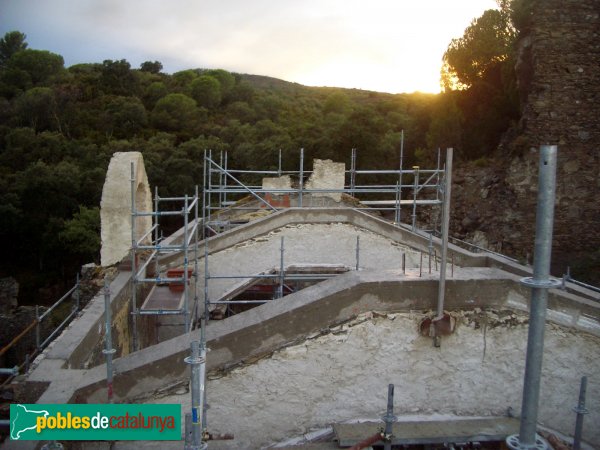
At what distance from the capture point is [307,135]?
33281 millimetres

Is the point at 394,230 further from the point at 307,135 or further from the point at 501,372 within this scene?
the point at 307,135

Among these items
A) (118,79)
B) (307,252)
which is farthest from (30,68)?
(307,252)

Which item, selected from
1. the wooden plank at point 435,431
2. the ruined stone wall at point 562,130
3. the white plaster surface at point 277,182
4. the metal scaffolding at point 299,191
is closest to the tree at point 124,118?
the metal scaffolding at point 299,191

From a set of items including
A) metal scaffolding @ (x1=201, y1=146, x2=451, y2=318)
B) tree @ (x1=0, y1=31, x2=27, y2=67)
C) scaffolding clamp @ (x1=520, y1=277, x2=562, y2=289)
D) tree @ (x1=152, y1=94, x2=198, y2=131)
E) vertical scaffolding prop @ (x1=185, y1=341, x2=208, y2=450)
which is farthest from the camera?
tree @ (x1=0, y1=31, x2=27, y2=67)

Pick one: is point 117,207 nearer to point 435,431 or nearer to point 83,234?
point 435,431

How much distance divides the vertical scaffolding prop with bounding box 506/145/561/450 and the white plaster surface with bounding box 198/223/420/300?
6.03 m

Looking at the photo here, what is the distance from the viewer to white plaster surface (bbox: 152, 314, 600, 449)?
4312 millimetres

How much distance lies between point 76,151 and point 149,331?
33.1 meters

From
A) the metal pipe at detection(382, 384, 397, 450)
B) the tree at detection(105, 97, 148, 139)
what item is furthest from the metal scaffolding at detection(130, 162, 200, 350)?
the tree at detection(105, 97, 148, 139)

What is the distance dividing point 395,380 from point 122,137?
1622 inches

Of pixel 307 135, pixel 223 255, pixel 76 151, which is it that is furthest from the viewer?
pixel 76 151

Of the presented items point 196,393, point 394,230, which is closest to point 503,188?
point 394,230

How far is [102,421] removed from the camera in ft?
13.3

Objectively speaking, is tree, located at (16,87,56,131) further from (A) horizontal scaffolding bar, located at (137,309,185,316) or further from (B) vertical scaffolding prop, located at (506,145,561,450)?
(B) vertical scaffolding prop, located at (506,145,561,450)
